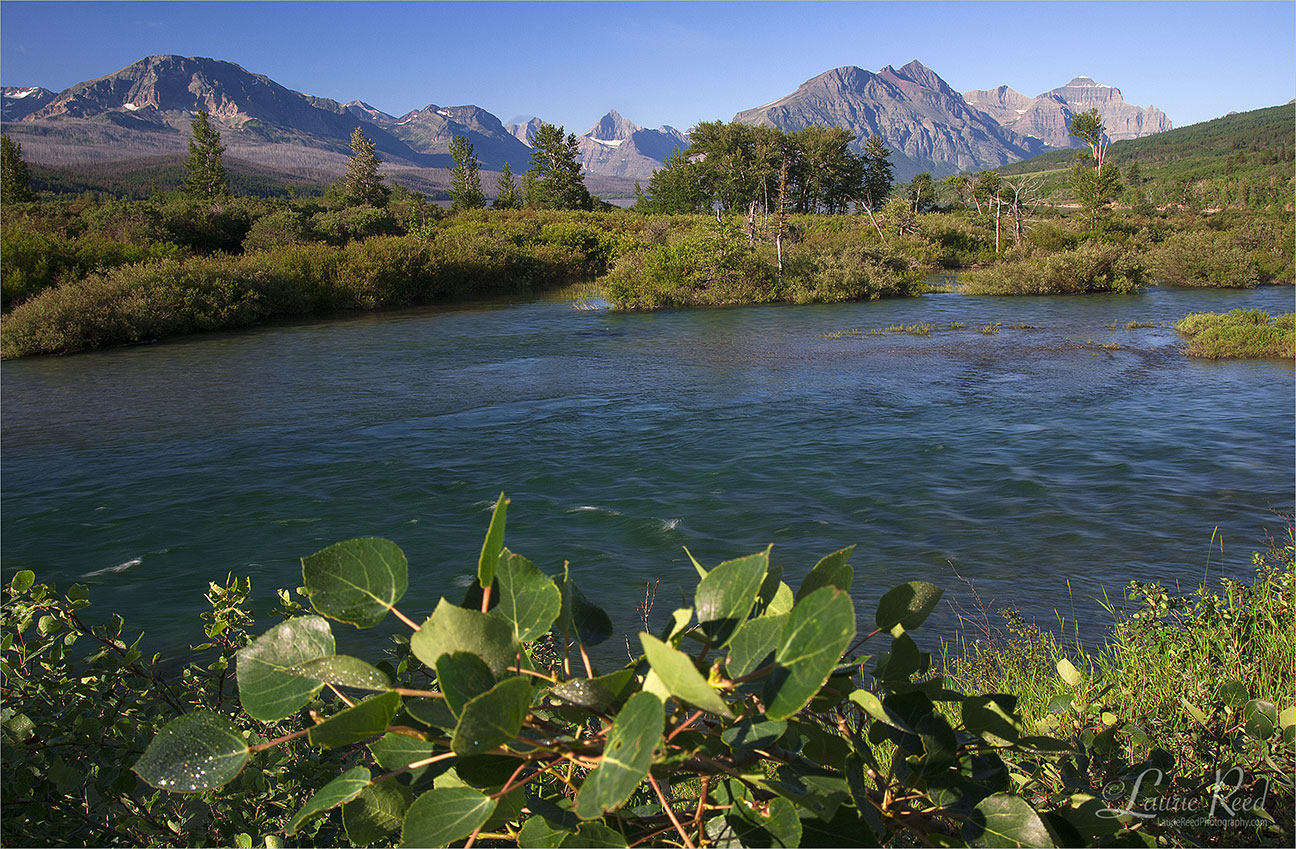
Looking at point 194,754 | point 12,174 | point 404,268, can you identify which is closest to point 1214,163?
point 404,268

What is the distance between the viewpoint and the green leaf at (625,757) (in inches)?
20.2

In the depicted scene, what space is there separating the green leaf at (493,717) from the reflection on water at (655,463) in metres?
4.53

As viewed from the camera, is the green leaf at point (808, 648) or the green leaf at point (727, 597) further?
the green leaf at point (727, 597)

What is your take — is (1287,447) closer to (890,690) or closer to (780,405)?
(780,405)

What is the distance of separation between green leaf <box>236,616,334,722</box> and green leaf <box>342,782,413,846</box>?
0.14 meters

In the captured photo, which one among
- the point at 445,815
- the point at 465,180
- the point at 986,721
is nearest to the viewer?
the point at 445,815

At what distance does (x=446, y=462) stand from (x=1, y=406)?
861 cm

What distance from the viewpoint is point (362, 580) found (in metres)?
0.72

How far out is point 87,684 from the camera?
1783 mm

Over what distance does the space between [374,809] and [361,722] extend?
0.78 feet

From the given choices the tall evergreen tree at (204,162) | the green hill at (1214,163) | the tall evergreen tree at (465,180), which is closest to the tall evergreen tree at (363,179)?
the tall evergreen tree at (465,180)

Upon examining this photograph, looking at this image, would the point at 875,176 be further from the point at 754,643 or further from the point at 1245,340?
the point at 754,643

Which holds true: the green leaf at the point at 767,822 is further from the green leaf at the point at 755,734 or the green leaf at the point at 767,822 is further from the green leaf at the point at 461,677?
the green leaf at the point at 461,677

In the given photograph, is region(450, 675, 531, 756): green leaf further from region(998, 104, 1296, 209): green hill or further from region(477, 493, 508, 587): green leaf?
region(998, 104, 1296, 209): green hill
